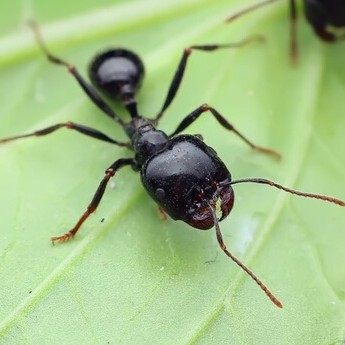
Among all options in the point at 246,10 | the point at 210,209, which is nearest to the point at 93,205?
the point at 210,209

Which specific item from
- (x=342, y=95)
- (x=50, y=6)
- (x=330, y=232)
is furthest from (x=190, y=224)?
(x=50, y=6)

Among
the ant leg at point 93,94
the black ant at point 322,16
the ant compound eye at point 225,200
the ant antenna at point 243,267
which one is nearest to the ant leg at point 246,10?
the black ant at point 322,16

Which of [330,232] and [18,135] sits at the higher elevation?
[18,135]

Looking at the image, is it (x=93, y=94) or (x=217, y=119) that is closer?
(x=217, y=119)

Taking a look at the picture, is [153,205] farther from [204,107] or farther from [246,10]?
[246,10]

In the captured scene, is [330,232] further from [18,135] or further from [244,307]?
[18,135]

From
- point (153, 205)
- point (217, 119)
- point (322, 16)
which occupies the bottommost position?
point (153, 205)

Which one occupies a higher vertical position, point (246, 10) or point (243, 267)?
point (246, 10)
